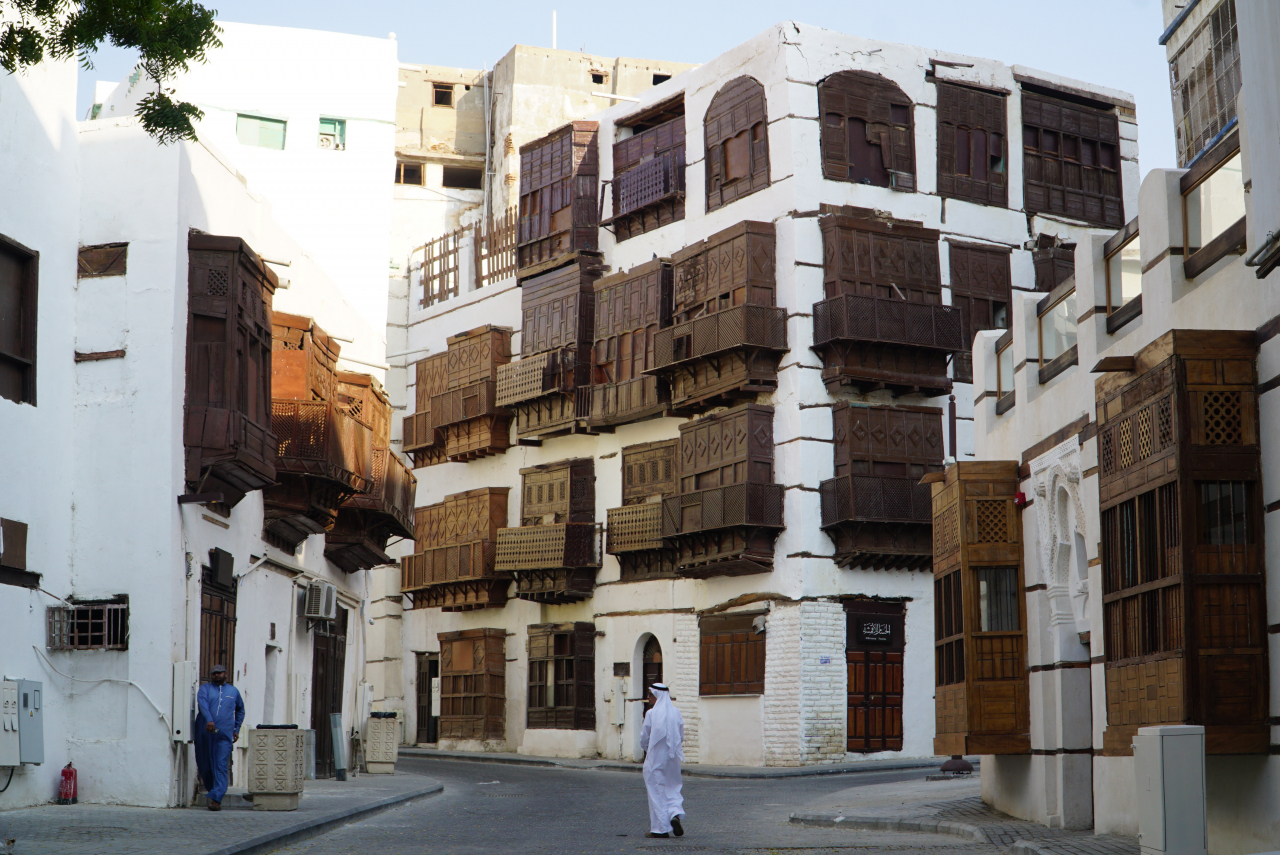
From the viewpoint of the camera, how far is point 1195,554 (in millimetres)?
10695

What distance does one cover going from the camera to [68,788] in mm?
16375

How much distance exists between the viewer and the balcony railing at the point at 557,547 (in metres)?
36.6

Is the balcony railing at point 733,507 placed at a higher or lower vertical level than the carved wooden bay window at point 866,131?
lower

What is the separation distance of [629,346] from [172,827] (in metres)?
22.9

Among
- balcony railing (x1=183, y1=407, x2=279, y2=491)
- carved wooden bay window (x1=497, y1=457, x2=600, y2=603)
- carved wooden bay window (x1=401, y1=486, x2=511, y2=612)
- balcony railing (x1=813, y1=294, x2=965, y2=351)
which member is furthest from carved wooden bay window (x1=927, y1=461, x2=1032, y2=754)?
carved wooden bay window (x1=401, y1=486, x2=511, y2=612)

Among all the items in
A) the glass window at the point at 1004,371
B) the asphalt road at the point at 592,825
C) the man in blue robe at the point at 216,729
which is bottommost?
the asphalt road at the point at 592,825

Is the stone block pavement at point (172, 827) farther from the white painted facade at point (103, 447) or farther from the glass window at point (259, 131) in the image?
the glass window at point (259, 131)

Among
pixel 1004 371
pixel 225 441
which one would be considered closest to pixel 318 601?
pixel 225 441

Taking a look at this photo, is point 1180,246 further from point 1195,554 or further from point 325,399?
point 325,399

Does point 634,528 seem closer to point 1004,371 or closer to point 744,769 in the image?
point 744,769

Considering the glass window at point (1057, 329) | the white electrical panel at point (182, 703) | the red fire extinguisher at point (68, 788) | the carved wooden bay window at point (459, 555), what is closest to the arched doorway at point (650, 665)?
the carved wooden bay window at point (459, 555)

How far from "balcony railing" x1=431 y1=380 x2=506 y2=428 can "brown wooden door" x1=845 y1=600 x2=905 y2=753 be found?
39.2 feet

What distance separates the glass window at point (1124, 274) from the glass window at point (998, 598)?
3.32 m

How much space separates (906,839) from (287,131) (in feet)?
79.5
